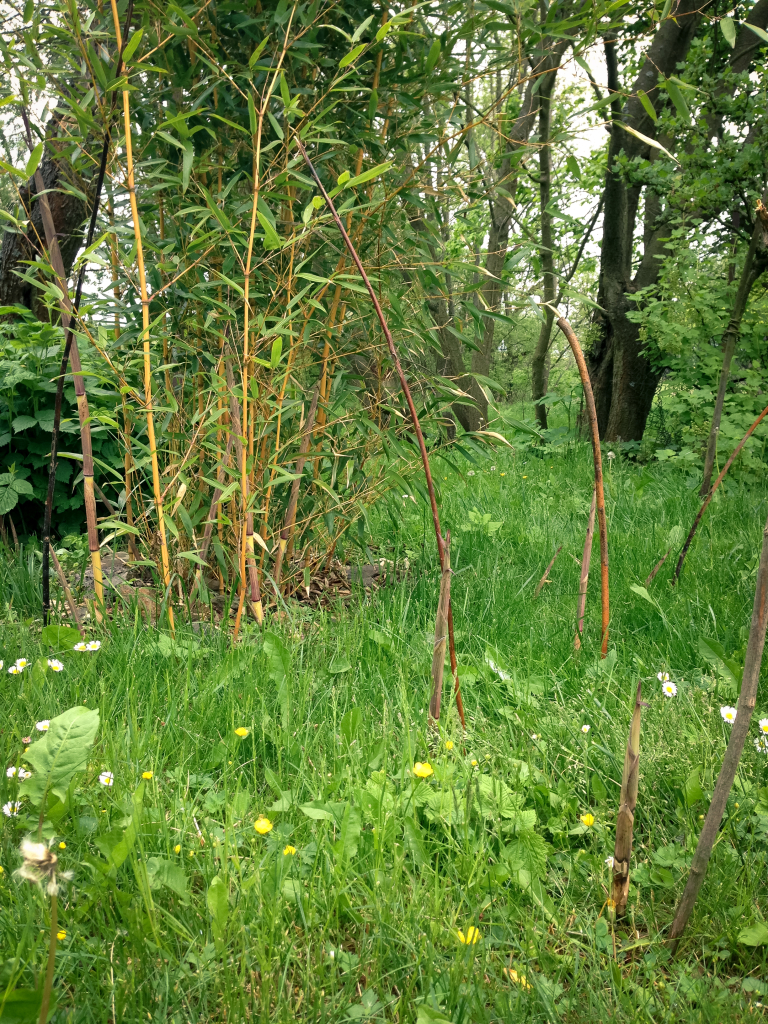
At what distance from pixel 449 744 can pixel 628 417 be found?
504cm

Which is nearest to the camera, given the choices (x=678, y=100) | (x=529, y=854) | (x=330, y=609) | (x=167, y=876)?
(x=167, y=876)

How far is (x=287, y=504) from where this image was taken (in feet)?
8.32

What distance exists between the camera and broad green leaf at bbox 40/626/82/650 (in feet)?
6.59

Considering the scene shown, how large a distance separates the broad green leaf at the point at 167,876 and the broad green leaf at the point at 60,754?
8.8 inches

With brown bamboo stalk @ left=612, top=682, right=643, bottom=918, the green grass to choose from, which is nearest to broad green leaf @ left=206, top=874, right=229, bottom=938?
the green grass

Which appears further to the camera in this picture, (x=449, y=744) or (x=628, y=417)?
(x=628, y=417)

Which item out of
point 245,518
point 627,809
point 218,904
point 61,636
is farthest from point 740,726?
point 61,636

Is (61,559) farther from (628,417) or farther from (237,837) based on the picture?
(628,417)

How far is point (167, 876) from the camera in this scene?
1.18 m

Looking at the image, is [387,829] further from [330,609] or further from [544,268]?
[544,268]

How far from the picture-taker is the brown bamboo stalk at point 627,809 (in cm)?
110

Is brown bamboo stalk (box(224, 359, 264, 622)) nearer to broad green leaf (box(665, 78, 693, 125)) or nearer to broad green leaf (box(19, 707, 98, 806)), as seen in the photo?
broad green leaf (box(19, 707, 98, 806))

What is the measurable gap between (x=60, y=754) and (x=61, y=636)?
0.83 metres

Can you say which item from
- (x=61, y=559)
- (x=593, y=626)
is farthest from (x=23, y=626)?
(x=593, y=626)
